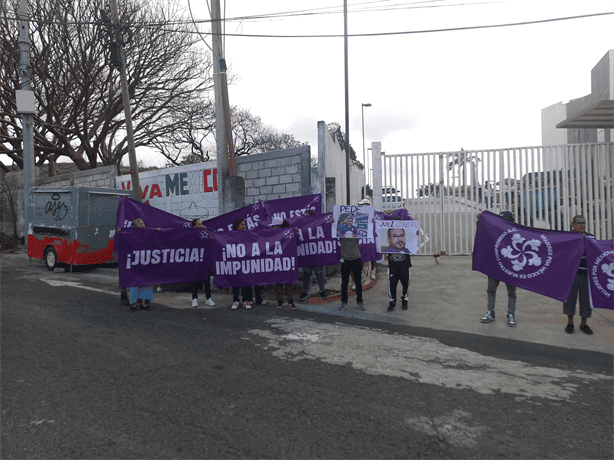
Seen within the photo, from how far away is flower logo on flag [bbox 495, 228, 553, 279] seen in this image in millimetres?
6270

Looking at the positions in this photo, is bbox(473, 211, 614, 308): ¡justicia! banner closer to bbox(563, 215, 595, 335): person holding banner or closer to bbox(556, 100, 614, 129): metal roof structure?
bbox(563, 215, 595, 335): person holding banner

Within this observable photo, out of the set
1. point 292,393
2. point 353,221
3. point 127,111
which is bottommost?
point 292,393

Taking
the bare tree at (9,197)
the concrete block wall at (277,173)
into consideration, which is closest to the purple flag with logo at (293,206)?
the concrete block wall at (277,173)

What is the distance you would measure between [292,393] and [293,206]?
608 cm

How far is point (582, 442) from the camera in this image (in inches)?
121

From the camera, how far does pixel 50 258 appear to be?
13.7m

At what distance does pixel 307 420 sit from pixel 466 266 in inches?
342

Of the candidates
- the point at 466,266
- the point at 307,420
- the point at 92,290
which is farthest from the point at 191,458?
the point at 466,266

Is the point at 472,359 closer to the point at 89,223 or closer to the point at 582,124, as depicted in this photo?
the point at 582,124

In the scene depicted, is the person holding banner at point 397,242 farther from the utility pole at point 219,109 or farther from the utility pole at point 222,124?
the utility pole at point 219,109

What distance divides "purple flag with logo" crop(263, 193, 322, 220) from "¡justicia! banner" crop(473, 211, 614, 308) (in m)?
3.57

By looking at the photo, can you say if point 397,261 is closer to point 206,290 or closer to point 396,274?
point 396,274

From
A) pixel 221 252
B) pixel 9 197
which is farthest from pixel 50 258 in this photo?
pixel 9 197

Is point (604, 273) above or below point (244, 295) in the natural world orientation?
above
